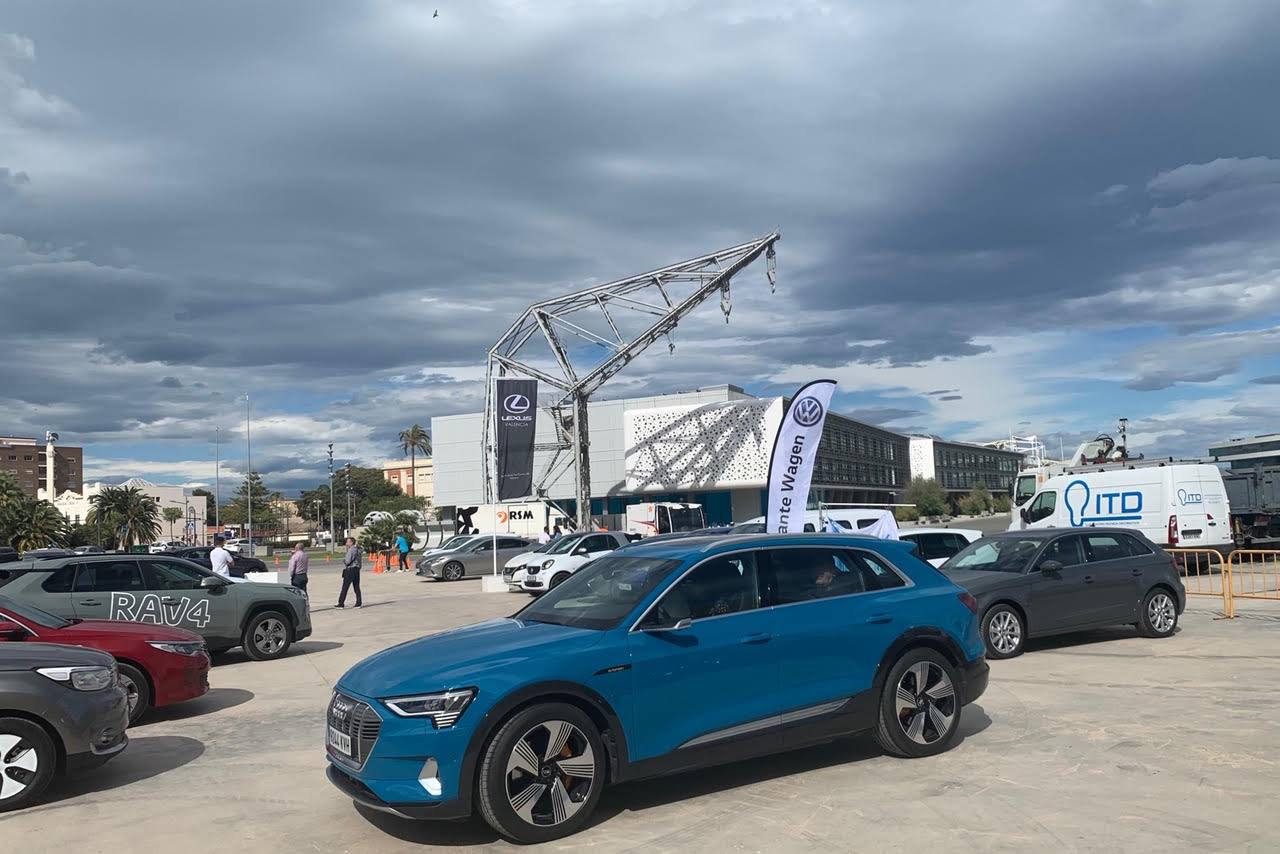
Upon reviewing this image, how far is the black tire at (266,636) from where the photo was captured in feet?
43.7

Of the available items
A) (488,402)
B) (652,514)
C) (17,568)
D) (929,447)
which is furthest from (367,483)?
(17,568)

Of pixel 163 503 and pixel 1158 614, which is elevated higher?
pixel 163 503

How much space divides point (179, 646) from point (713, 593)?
5642 millimetres

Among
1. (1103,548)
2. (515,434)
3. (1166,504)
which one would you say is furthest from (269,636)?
(515,434)

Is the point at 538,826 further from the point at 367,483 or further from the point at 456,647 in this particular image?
the point at 367,483

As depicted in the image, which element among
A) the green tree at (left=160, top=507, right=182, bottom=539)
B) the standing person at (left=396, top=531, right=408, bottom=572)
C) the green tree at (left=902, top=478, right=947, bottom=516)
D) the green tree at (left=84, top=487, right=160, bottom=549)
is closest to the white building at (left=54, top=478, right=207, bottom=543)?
the green tree at (left=160, top=507, right=182, bottom=539)

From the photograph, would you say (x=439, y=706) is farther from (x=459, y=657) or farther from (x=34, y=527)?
(x=34, y=527)

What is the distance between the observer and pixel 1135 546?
12633 mm

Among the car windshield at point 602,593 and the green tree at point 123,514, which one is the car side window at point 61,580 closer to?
the car windshield at point 602,593

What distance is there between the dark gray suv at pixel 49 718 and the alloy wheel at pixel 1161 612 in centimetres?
1149

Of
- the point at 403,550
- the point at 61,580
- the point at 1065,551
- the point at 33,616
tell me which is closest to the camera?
the point at 33,616

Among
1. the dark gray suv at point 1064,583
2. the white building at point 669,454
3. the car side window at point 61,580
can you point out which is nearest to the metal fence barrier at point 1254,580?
the dark gray suv at point 1064,583

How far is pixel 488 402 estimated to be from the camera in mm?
56375

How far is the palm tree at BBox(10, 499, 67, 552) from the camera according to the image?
215ft
